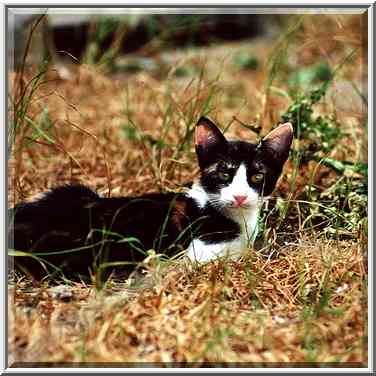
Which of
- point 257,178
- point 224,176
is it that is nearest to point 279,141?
point 257,178

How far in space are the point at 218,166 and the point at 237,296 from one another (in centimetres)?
70

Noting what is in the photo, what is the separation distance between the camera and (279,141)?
3.53 meters

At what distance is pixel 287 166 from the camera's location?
4.33m

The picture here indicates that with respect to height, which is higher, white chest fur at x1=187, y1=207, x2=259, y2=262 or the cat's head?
the cat's head

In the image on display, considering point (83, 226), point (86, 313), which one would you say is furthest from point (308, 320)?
point (83, 226)

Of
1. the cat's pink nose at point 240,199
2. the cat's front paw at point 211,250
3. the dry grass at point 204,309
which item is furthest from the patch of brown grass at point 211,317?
the cat's pink nose at point 240,199

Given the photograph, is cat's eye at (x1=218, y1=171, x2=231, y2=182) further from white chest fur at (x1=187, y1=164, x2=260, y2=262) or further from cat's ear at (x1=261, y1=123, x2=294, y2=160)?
cat's ear at (x1=261, y1=123, x2=294, y2=160)

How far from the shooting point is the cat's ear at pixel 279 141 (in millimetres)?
3504

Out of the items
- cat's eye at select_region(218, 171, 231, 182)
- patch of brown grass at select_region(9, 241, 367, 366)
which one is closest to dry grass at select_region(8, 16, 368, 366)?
patch of brown grass at select_region(9, 241, 367, 366)

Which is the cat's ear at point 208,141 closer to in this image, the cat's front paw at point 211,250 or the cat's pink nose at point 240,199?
the cat's pink nose at point 240,199

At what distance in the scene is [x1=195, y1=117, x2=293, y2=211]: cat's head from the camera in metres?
3.40

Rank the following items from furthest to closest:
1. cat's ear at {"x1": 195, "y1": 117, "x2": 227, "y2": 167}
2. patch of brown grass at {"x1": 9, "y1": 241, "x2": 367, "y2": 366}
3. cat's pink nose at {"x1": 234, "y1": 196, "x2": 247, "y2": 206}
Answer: cat's ear at {"x1": 195, "y1": 117, "x2": 227, "y2": 167}
cat's pink nose at {"x1": 234, "y1": 196, "x2": 247, "y2": 206}
patch of brown grass at {"x1": 9, "y1": 241, "x2": 367, "y2": 366}

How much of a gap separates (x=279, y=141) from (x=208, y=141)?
1.16 ft

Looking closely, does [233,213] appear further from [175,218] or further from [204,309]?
[204,309]
